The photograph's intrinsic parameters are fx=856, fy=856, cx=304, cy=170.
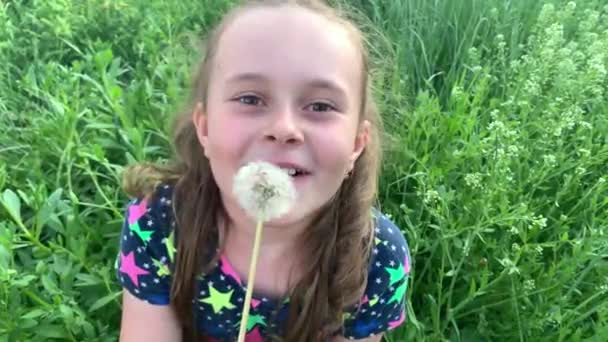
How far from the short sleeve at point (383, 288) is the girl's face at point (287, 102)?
1.05 feet

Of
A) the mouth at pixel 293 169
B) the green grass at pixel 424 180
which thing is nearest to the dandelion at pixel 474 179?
the green grass at pixel 424 180

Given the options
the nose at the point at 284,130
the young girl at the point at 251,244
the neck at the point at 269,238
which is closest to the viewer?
the nose at the point at 284,130

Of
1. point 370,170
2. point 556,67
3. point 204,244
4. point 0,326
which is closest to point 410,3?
point 556,67

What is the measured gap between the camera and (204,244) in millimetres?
1605

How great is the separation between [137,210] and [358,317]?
48 cm

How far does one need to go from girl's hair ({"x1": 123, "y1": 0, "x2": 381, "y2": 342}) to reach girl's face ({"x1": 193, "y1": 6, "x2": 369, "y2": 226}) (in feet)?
0.66

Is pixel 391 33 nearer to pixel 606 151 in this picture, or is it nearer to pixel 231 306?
pixel 606 151

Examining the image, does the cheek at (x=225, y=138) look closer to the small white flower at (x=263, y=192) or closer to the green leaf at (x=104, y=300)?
the small white flower at (x=263, y=192)

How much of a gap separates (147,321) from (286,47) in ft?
2.11

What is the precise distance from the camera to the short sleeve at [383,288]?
1.67 m

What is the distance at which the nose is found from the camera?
4.13 ft

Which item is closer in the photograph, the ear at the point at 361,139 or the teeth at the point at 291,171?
the teeth at the point at 291,171

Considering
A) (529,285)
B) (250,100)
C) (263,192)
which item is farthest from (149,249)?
(529,285)

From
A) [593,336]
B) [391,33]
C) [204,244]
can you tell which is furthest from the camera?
[391,33]
